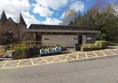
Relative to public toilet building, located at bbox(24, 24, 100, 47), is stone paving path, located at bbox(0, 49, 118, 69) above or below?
below

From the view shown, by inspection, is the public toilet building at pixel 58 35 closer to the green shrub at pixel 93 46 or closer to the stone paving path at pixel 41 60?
the green shrub at pixel 93 46

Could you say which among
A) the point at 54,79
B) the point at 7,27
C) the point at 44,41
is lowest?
the point at 54,79

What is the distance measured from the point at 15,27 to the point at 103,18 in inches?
1023

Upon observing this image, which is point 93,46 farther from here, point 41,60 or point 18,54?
point 18,54

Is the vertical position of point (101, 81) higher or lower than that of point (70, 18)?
lower

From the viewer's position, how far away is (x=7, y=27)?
2108 inches

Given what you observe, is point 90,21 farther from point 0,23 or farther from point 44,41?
point 0,23

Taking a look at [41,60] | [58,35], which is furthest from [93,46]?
[58,35]

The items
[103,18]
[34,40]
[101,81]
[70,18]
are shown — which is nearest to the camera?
[101,81]

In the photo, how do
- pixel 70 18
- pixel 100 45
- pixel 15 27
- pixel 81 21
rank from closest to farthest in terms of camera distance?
pixel 100 45 < pixel 81 21 < pixel 15 27 < pixel 70 18

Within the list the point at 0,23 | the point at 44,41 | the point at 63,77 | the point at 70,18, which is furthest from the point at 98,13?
the point at 63,77

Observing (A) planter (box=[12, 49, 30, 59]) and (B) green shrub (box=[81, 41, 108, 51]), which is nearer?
(A) planter (box=[12, 49, 30, 59])

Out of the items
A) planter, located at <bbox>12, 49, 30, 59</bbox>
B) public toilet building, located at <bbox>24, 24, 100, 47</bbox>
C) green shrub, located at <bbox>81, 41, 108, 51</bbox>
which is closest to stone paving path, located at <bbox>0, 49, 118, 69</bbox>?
planter, located at <bbox>12, 49, 30, 59</bbox>

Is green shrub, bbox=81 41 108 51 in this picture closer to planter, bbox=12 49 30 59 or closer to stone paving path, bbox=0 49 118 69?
stone paving path, bbox=0 49 118 69
